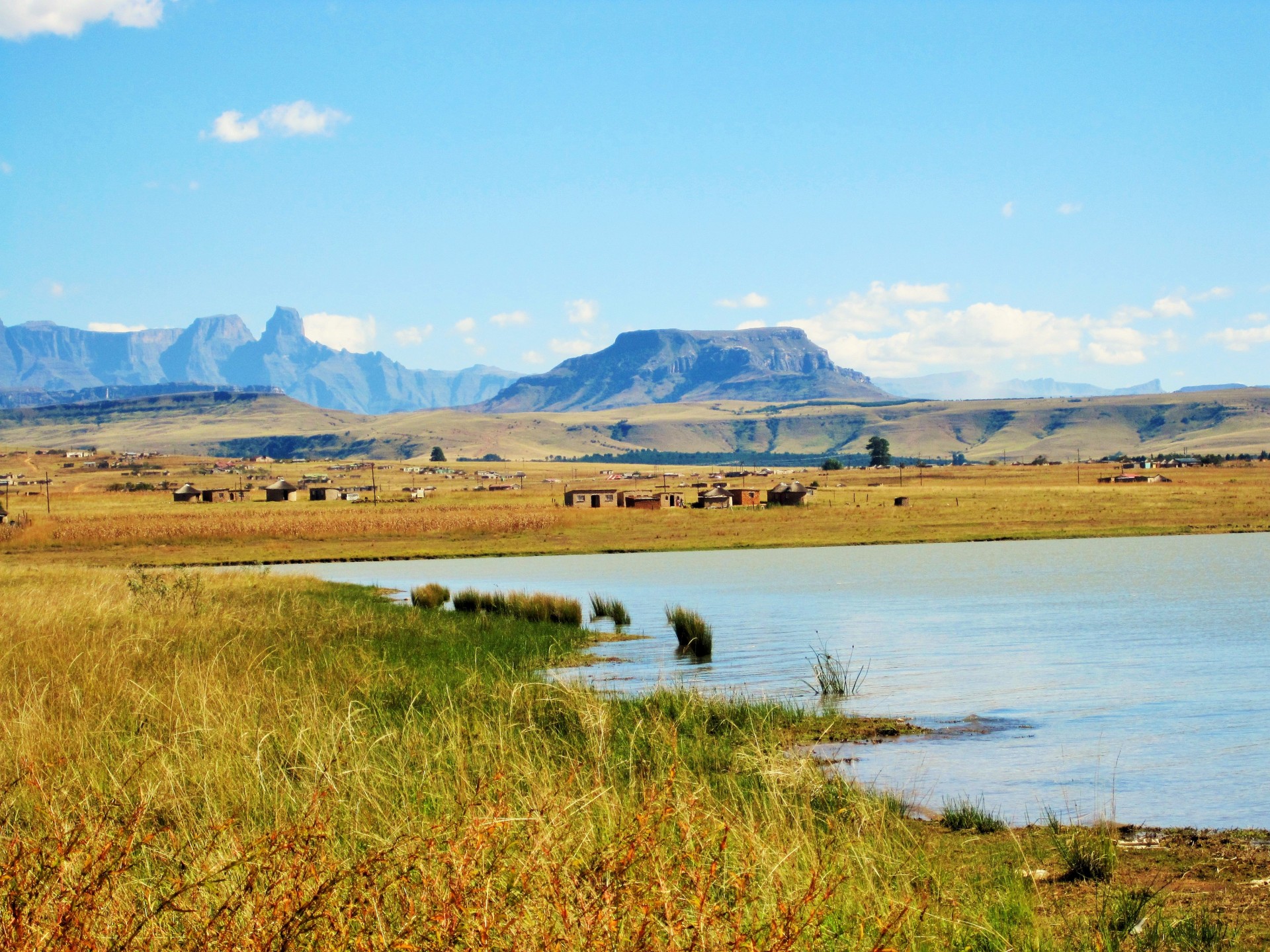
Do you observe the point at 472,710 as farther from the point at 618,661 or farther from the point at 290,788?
the point at 618,661

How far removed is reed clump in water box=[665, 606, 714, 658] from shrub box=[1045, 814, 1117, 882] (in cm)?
1334

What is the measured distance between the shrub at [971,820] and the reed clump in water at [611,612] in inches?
713

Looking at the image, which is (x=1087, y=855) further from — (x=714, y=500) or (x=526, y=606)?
(x=714, y=500)

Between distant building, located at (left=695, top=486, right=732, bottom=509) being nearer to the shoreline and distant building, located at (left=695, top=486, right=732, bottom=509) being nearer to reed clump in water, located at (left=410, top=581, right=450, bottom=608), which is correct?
the shoreline

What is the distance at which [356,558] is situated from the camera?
59.3 meters

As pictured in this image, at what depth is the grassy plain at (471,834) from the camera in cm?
500

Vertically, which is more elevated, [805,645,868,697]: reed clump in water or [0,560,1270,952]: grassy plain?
[0,560,1270,952]: grassy plain

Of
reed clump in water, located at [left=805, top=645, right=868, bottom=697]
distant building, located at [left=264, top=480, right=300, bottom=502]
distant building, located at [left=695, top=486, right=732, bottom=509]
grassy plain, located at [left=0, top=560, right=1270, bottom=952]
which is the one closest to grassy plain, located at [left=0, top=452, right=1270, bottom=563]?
distant building, located at [left=264, top=480, right=300, bottom=502]

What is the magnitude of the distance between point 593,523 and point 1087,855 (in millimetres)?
68271

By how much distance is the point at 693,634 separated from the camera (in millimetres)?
23797

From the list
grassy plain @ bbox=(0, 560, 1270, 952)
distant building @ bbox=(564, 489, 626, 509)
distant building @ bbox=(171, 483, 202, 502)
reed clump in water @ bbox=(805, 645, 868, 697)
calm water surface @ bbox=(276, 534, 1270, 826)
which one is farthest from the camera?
distant building @ bbox=(171, 483, 202, 502)

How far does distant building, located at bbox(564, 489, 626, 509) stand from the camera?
9381 cm

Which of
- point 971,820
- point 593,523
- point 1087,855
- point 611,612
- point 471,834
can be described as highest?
point 471,834

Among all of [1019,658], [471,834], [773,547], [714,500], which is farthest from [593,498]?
[471,834]
